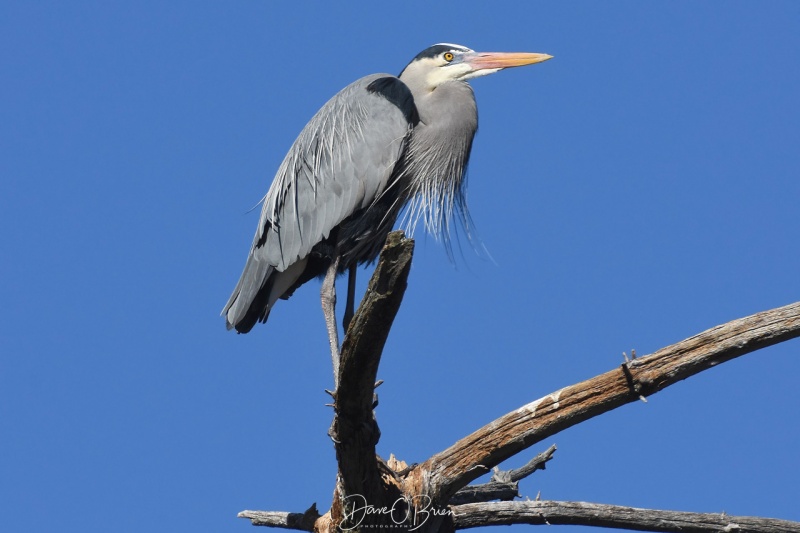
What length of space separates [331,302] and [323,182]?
921mm

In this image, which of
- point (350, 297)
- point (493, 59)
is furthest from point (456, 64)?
point (350, 297)

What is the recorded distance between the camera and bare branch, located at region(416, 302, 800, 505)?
14.0 ft

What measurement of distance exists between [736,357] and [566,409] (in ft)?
2.70

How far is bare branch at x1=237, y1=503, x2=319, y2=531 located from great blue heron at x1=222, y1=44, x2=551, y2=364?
5.30 ft

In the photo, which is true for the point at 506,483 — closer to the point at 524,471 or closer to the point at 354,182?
the point at 524,471

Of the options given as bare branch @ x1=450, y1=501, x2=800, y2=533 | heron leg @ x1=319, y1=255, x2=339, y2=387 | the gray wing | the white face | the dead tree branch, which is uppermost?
the white face

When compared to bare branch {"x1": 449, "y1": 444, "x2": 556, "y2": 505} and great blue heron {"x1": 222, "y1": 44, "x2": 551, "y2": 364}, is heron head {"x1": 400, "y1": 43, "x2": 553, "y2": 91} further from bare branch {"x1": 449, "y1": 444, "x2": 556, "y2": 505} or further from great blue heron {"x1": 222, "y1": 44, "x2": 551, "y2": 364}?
bare branch {"x1": 449, "y1": 444, "x2": 556, "y2": 505}

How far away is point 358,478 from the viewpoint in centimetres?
498

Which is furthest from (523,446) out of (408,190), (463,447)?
(408,190)

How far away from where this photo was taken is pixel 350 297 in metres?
7.02

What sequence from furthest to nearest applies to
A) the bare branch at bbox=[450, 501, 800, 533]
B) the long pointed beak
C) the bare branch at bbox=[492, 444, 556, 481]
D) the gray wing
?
the long pointed beak → the gray wing → the bare branch at bbox=[492, 444, 556, 481] → the bare branch at bbox=[450, 501, 800, 533]

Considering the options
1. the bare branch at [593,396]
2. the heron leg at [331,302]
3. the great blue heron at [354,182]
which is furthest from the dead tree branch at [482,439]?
the great blue heron at [354,182]

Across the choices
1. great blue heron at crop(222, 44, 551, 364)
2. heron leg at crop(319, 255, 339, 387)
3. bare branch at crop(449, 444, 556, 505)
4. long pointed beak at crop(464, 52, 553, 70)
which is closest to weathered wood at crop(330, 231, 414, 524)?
bare branch at crop(449, 444, 556, 505)

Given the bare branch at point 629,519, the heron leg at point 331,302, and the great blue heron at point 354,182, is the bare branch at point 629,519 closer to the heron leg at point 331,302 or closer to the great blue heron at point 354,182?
the heron leg at point 331,302
